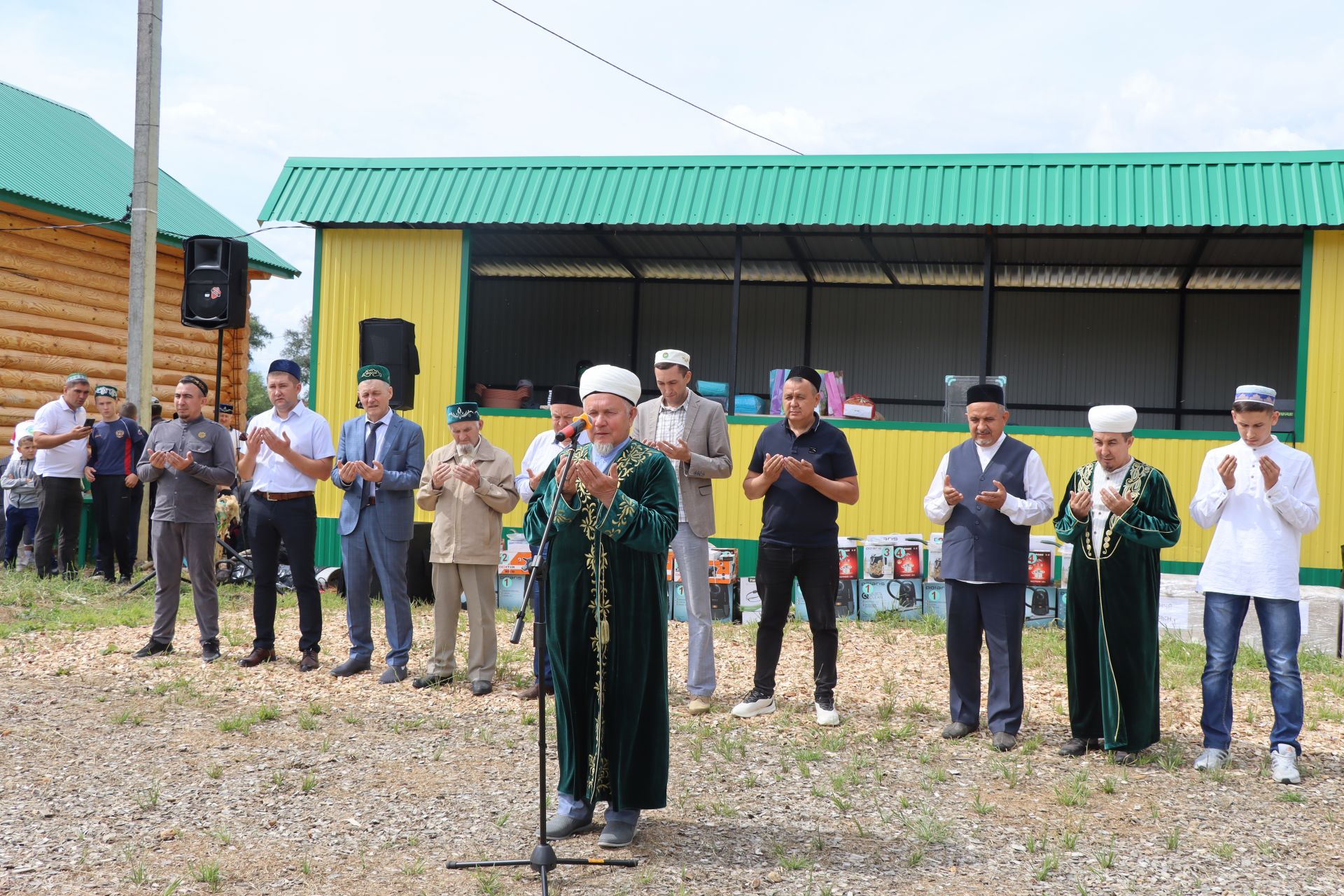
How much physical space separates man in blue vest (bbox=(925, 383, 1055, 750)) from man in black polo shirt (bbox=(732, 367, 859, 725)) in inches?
20.8

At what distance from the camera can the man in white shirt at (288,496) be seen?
22.8 ft

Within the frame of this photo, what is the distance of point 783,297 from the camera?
16.8 meters

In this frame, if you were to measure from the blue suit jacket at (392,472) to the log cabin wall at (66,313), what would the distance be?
833 cm

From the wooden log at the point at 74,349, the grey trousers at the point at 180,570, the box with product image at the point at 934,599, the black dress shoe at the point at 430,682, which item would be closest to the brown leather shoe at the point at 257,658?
the grey trousers at the point at 180,570

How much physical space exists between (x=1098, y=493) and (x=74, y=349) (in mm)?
12699

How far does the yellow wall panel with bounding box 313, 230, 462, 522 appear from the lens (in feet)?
36.4

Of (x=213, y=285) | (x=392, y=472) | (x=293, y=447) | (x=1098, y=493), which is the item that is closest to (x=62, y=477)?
(x=213, y=285)

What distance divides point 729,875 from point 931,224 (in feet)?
24.8

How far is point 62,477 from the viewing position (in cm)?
1036

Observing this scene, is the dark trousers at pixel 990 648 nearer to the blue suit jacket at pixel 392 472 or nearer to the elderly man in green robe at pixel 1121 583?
the elderly man in green robe at pixel 1121 583

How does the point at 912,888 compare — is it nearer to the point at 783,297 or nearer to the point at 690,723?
the point at 690,723

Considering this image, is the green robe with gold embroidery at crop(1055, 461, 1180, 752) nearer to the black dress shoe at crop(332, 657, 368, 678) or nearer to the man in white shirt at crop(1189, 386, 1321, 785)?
the man in white shirt at crop(1189, 386, 1321, 785)

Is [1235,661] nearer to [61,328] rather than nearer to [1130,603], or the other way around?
[1130,603]

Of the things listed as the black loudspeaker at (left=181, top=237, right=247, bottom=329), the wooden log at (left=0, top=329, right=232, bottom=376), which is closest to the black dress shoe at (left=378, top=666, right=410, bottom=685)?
the black loudspeaker at (left=181, top=237, right=247, bottom=329)
